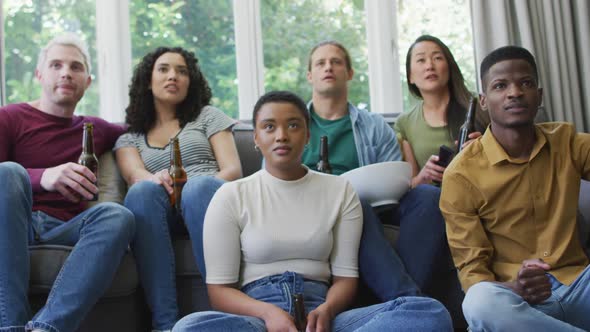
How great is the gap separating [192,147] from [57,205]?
0.53m

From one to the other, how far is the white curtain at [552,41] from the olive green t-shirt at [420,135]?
2.71 ft

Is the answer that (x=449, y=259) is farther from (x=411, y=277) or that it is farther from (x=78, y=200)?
(x=78, y=200)

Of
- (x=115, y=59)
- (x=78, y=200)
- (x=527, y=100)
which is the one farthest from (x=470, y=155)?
(x=115, y=59)

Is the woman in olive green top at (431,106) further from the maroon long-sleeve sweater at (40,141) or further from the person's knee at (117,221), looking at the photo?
the maroon long-sleeve sweater at (40,141)

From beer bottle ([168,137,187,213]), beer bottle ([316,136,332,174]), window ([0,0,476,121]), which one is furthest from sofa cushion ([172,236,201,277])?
window ([0,0,476,121])

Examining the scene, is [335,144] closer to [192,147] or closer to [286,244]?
[192,147]

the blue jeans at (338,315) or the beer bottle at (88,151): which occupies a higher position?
the beer bottle at (88,151)

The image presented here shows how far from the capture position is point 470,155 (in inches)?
76.3

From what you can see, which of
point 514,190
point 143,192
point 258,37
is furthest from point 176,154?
point 258,37

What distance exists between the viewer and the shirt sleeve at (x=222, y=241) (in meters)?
1.84

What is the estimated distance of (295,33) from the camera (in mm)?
3680

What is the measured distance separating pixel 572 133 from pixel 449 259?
0.54 metres

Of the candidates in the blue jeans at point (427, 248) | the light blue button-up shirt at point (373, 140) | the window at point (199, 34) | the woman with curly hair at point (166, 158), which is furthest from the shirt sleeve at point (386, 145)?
the window at point (199, 34)

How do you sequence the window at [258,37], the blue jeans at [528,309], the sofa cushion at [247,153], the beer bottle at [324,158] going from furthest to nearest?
the window at [258,37]
the sofa cushion at [247,153]
the beer bottle at [324,158]
the blue jeans at [528,309]
